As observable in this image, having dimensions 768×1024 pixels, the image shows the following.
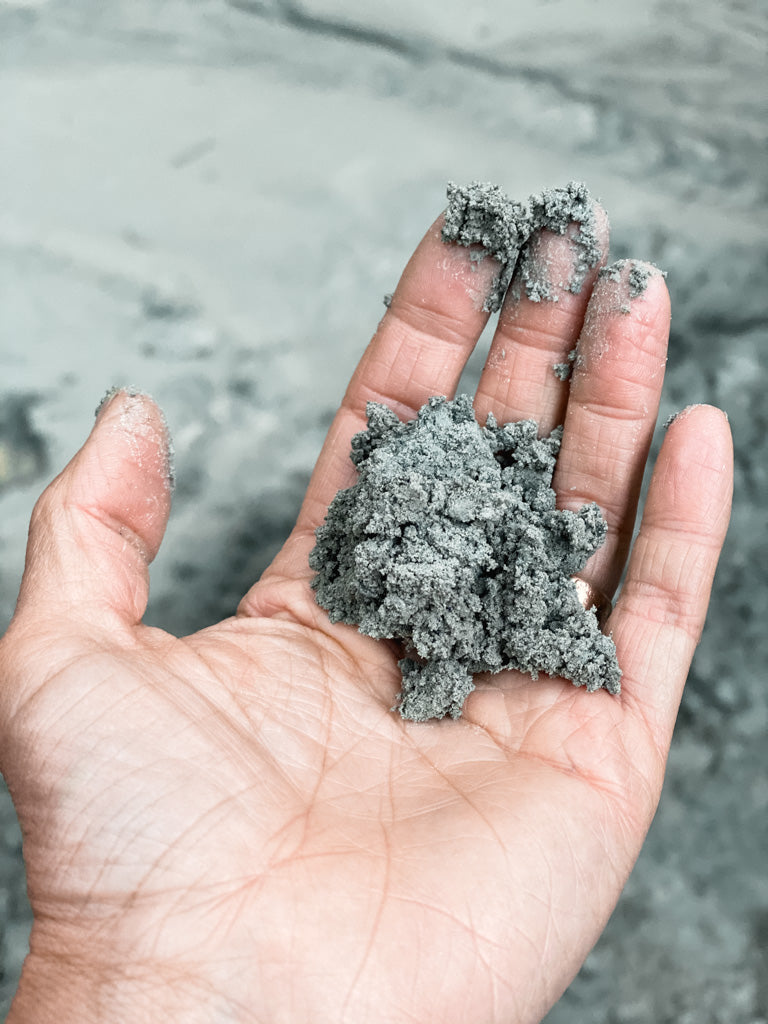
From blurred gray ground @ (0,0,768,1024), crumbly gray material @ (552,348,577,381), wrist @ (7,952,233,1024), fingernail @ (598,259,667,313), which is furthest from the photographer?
blurred gray ground @ (0,0,768,1024)

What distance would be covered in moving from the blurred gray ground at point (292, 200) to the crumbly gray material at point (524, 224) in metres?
0.75

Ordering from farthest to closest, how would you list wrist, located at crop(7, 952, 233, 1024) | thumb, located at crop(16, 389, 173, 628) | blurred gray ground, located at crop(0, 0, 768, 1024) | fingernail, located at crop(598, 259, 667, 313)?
1. blurred gray ground, located at crop(0, 0, 768, 1024)
2. fingernail, located at crop(598, 259, 667, 313)
3. thumb, located at crop(16, 389, 173, 628)
4. wrist, located at crop(7, 952, 233, 1024)

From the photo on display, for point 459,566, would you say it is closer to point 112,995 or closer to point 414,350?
point 414,350

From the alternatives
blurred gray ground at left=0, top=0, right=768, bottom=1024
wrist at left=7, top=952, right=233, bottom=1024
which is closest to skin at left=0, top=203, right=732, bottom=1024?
wrist at left=7, top=952, right=233, bottom=1024

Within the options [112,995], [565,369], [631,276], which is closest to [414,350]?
[565,369]

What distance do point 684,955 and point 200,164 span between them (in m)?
2.41

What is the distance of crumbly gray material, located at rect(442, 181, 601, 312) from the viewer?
146cm

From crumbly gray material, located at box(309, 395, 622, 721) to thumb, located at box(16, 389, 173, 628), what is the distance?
1.08 feet

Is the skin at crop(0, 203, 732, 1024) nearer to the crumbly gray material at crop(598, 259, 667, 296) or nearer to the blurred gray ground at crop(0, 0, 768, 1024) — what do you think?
the crumbly gray material at crop(598, 259, 667, 296)

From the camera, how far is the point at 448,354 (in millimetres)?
1615

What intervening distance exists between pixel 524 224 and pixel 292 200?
3.47 ft

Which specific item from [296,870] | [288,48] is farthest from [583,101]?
[296,870]

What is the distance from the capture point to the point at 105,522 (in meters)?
1.37

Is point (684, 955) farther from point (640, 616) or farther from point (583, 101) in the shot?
point (583, 101)
